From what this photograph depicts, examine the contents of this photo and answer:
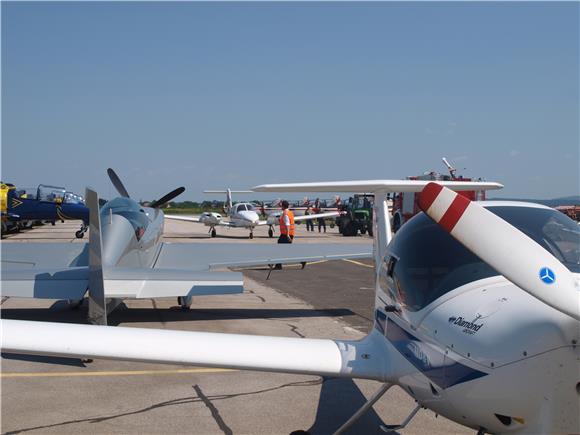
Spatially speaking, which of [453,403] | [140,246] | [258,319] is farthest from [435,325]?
[140,246]

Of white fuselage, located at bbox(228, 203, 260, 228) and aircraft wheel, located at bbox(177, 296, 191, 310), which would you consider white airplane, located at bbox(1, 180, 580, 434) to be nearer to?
aircraft wheel, located at bbox(177, 296, 191, 310)

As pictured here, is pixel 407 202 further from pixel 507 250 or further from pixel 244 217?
pixel 507 250

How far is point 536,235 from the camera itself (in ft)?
12.3

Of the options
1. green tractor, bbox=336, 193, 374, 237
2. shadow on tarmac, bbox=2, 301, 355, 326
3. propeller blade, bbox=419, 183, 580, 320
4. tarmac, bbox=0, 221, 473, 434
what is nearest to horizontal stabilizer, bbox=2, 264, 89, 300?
shadow on tarmac, bbox=2, 301, 355, 326

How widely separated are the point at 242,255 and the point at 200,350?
8.10 meters

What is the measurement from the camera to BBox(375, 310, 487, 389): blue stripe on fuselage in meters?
3.24

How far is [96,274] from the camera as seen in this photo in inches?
280

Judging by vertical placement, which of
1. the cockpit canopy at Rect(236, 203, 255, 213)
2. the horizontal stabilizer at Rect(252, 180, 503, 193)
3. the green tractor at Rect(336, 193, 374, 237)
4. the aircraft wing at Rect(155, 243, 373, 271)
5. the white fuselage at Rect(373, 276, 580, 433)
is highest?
the horizontal stabilizer at Rect(252, 180, 503, 193)

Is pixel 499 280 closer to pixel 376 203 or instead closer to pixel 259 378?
pixel 376 203

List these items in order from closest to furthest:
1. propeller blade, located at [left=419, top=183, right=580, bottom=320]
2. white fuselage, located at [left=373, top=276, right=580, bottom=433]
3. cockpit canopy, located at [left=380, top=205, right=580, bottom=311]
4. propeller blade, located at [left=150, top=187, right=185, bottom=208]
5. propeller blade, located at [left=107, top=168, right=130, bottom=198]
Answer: propeller blade, located at [left=419, top=183, right=580, bottom=320] → white fuselage, located at [left=373, top=276, right=580, bottom=433] → cockpit canopy, located at [left=380, top=205, right=580, bottom=311] → propeller blade, located at [left=150, top=187, right=185, bottom=208] → propeller blade, located at [left=107, top=168, right=130, bottom=198]

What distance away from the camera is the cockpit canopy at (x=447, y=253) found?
354 centimetres

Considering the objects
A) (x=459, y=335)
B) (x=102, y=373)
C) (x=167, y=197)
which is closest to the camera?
(x=459, y=335)

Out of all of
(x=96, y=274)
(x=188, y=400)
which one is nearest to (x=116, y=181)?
(x=96, y=274)

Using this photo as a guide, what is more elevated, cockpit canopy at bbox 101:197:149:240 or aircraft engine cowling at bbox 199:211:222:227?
cockpit canopy at bbox 101:197:149:240
